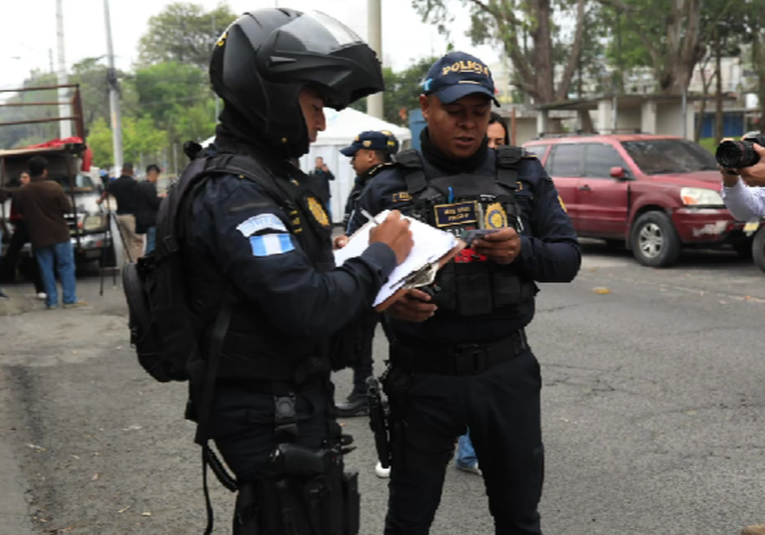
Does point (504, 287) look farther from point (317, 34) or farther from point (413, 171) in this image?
point (317, 34)

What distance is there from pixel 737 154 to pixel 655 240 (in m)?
8.81

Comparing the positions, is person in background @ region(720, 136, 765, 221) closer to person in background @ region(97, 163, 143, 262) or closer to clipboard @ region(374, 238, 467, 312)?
clipboard @ region(374, 238, 467, 312)

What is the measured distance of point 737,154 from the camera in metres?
3.02

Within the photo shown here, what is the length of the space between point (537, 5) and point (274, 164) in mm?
22835

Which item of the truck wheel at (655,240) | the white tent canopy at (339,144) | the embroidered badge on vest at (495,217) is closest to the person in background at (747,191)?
the embroidered badge on vest at (495,217)

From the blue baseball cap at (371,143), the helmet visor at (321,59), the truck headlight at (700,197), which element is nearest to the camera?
the helmet visor at (321,59)

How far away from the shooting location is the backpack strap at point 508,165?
2.80m

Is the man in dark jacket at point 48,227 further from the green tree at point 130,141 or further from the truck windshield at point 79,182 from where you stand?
the green tree at point 130,141

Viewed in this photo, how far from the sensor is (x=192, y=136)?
68.4 meters

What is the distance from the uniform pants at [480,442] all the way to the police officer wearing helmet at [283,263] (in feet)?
1.86

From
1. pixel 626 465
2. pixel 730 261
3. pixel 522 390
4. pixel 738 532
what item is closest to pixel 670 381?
pixel 626 465

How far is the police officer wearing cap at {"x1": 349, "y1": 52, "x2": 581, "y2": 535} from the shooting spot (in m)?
2.68

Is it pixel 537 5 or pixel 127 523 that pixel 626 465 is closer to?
pixel 127 523

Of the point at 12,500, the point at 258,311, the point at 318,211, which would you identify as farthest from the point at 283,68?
the point at 12,500
